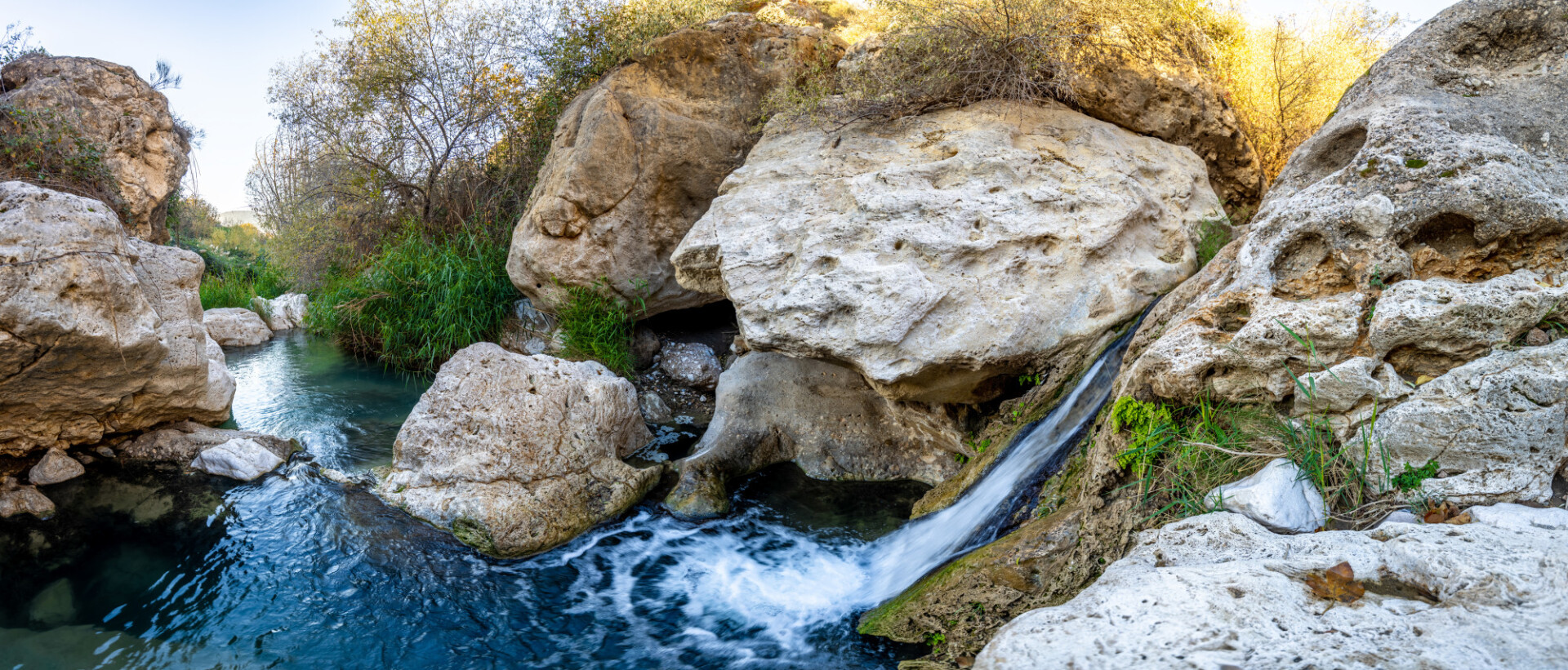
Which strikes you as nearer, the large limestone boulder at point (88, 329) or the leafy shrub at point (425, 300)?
the large limestone boulder at point (88, 329)

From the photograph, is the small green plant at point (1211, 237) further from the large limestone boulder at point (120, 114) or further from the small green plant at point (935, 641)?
the large limestone boulder at point (120, 114)

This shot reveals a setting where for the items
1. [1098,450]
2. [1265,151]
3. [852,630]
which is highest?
[1265,151]

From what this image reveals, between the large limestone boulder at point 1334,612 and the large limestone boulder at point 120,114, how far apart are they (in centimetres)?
1075

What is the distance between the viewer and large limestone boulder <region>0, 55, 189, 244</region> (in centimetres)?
816

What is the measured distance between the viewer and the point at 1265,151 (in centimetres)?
704

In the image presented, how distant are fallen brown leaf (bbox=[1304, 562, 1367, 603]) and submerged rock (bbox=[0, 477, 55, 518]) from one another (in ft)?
22.8

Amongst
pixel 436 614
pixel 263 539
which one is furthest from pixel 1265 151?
pixel 263 539

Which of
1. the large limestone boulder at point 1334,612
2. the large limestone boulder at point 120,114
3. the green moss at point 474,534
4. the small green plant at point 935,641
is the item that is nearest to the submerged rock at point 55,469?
the green moss at point 474,534

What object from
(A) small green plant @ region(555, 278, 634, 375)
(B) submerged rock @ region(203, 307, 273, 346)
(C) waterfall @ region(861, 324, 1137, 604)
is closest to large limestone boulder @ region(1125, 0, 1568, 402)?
(C) waterfall @ region(861, 324, 1137, 604)

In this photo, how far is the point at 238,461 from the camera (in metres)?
5.60

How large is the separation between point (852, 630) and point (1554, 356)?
2.88 m

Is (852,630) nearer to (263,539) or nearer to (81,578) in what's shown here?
(263,539)

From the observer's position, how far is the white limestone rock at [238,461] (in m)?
5.57

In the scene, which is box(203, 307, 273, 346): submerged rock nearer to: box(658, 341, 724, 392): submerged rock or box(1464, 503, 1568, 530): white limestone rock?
box(658, 341, 724, 392): submerged rock
